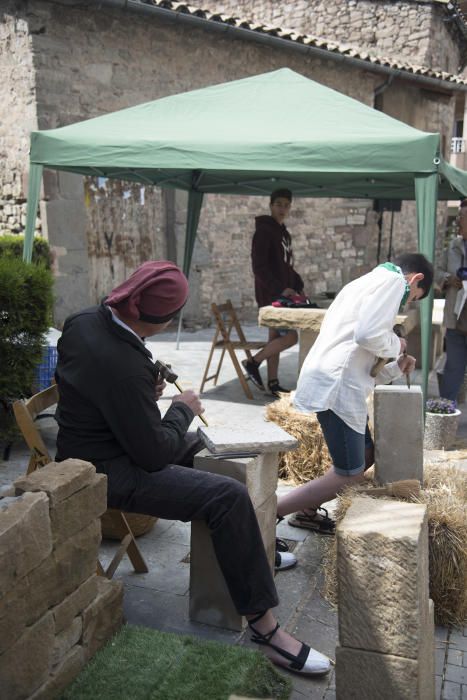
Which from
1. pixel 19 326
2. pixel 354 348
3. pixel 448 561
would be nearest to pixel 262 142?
pixel 19 326

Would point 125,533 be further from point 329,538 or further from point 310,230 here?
point 310,230

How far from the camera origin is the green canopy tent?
15.9 feet

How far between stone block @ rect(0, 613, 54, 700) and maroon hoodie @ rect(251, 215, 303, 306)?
4591mm

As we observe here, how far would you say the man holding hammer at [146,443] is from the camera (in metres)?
2.39

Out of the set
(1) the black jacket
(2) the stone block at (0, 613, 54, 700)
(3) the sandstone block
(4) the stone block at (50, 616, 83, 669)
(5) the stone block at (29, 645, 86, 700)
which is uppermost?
(1) the black jacket

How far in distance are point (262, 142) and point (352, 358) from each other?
8.81ft

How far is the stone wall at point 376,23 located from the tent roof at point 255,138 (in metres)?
7.35

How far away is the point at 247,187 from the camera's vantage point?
7.81 m

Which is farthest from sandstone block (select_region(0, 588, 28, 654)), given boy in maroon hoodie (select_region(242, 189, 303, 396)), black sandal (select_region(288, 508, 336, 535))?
boy in maroon hoodie (select_region(242, 189, 303, 396))

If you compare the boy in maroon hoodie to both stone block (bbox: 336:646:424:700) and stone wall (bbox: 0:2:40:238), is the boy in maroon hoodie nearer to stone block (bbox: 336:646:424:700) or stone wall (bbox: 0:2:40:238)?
stone wall (bbox: 0:2:40:238)

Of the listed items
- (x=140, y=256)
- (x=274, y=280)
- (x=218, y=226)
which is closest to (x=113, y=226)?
(x=140, y=256)

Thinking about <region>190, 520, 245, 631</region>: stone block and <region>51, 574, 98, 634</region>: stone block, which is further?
<region>190, 520, 245, 631</region>: stone block

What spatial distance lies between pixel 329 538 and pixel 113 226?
6.69 metres

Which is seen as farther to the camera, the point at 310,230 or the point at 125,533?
the point at 310,230
